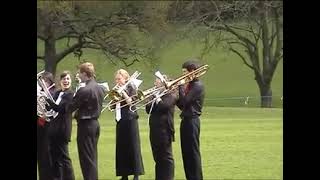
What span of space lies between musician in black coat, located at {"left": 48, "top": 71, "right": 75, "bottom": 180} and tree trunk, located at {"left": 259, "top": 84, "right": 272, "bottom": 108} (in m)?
22.9

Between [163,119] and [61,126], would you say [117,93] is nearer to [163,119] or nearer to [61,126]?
[163,119]

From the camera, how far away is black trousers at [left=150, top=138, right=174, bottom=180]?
27.1 feet

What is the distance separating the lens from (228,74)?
38.5 meters

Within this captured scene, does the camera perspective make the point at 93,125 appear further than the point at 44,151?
No

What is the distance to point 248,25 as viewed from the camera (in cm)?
3481

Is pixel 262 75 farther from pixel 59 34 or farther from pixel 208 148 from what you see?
pixel 208 148

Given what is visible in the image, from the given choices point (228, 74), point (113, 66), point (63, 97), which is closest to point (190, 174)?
point (63, 97)

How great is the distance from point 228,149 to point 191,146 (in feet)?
17.6

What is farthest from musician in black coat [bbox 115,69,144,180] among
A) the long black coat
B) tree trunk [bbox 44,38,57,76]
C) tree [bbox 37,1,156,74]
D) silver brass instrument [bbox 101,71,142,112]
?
tree trunk [bbox 44,38,57,76]

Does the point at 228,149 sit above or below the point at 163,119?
below

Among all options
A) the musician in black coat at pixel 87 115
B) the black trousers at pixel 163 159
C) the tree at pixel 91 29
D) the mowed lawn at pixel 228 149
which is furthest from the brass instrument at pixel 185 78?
the tree at pixel 91 29

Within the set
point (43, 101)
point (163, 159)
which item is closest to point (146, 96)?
point (163, 159)

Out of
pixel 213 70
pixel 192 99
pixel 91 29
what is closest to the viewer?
pixel 192 99

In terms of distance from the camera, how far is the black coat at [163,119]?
8195 mm
